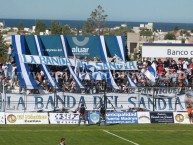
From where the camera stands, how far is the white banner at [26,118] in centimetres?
4712

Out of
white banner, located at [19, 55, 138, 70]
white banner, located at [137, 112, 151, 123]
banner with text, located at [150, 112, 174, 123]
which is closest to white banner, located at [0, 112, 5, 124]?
white banner, located at [19, 55, 138, 70]

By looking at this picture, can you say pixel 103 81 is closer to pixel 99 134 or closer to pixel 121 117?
pixel 121 117

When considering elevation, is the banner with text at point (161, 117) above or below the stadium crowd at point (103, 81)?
below

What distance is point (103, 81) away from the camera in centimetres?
5188

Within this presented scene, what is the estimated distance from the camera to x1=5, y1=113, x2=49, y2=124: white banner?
1855 inches

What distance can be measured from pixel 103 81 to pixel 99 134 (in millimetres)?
8598

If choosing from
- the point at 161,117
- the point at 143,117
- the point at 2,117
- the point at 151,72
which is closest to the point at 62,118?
the point at 2,117

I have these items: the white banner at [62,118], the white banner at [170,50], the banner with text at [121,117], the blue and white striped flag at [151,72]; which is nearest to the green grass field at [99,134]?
the banner with text at [121,117]

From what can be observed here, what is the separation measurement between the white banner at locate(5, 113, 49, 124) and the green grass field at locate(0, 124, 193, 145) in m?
0.71

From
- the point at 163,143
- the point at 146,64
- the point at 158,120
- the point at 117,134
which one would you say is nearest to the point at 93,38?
the point at 146,64

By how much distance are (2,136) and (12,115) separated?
5245mm

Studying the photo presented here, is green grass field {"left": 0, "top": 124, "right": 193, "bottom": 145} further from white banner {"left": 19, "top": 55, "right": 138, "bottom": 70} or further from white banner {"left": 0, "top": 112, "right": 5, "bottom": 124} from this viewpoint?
white banner {"left": 19, "top": 55, "right": 138, "bottom": 70}

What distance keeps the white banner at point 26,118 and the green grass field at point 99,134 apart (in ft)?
2.32

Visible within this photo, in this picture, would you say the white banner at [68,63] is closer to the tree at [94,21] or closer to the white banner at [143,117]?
the white banner at [143,117]
